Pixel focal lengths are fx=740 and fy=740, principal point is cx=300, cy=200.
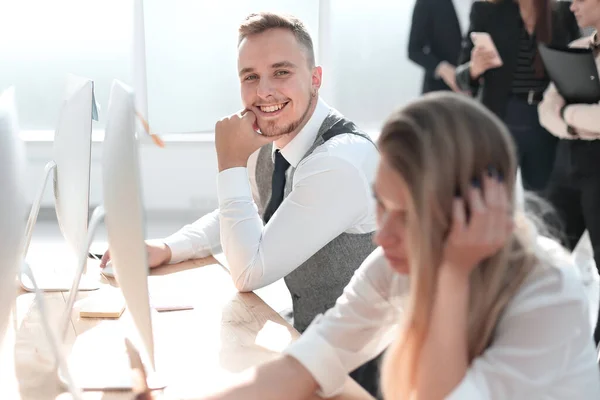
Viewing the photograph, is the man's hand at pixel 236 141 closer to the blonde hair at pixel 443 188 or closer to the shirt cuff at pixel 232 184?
the shirt cuff at pixel 232 184

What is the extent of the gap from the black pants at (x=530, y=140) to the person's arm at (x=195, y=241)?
1543mm

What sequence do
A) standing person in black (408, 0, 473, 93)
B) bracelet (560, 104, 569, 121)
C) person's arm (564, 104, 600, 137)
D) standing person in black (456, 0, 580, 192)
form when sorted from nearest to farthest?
1. person's arm (564, 104, 600, 137)
2. bracelet (560, 104, 569, 121)
3. standing person in black (456, 0, 580, 192)
4. standing person in black (408, 0, 473, 93)

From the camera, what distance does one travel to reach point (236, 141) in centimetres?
173

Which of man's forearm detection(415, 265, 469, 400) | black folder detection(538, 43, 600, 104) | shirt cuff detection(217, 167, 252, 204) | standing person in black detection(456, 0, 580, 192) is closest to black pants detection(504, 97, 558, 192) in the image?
standing person in black detection(456, 0, 580, 192)

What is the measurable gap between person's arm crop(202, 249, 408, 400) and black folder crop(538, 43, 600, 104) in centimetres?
156

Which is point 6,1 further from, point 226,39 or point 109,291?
point 109,291

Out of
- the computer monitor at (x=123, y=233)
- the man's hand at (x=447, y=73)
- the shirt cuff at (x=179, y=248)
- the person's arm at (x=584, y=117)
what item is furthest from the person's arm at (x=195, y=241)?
the man's hand at (x=447, y=73)

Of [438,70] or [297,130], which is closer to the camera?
[297,130]

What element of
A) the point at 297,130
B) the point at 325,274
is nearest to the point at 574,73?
the point at 297,130

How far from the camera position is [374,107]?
4.90 meters

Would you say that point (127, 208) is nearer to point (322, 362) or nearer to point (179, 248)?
point (322, 362)

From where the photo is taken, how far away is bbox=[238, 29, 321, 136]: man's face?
1.84 metres

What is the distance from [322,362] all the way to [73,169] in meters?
0.62

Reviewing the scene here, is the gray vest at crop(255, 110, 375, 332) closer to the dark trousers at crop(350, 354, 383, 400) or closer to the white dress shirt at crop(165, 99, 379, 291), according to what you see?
the white dress shirt at crop(165, 99, 379, 291)
